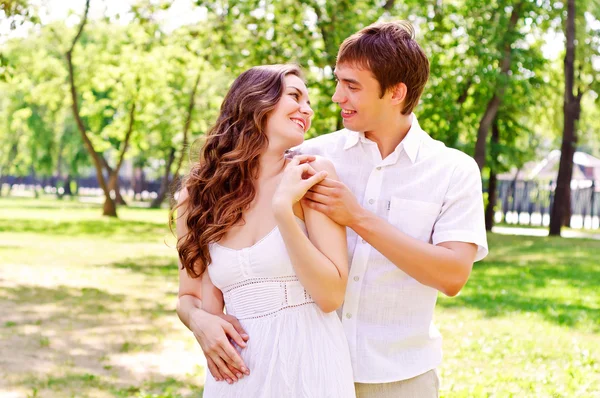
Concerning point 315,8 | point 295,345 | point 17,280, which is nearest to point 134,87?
point 315,8

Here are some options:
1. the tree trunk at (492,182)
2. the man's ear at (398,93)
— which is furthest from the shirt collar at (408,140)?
the tree trunk at (492,182)

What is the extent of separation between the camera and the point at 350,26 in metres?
17.3

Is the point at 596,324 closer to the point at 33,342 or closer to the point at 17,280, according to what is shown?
the point at 33,342

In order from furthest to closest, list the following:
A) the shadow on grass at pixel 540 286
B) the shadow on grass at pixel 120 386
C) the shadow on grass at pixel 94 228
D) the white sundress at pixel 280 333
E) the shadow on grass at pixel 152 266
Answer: the shadow on grass at pixel 94 228, the shadow on grass at pixel 152 266, the shadow on grass at pixel 540 286, the shadow on grass at pixel 120 386, the white sundress at pixel 280 333

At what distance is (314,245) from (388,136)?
1.91 ft

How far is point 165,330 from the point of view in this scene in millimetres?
10289

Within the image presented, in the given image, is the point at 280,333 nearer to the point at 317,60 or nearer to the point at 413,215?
the point at 413,215

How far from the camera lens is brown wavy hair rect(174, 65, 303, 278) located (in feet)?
9.55

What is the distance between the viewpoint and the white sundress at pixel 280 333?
277 centimetres

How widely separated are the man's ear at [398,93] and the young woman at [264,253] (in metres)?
0.32

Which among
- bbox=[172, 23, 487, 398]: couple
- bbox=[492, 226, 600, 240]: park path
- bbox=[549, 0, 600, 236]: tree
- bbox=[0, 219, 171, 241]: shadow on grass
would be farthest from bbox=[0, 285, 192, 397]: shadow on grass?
bbox=[492, 226, 600, 240]: park path

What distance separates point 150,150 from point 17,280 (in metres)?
36.8

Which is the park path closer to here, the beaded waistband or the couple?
the couple

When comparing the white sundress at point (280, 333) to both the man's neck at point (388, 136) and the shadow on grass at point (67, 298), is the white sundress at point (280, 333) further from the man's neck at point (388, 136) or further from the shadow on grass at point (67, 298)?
the shadow on grass at point (67, 298)
